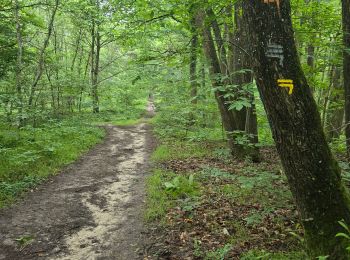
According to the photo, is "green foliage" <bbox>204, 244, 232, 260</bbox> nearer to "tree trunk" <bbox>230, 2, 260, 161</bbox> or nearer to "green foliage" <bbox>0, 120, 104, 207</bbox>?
"tree trunk" <bbox>230, 2, 260, 161</bbox>

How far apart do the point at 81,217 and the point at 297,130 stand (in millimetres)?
5042

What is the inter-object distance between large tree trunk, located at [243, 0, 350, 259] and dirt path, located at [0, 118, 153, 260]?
2887 mm

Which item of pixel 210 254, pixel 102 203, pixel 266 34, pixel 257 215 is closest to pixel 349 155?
pixel 257 215

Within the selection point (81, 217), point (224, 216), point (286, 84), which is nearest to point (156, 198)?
point (81, 217)

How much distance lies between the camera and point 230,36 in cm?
1209

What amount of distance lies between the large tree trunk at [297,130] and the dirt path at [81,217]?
289cm

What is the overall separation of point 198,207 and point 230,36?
25.3ft

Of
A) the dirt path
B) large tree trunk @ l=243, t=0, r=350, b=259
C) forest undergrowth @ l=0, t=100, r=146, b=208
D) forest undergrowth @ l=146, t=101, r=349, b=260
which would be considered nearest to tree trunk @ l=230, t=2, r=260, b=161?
forest undergrowth @ l=146, t=101, r=349, b=260

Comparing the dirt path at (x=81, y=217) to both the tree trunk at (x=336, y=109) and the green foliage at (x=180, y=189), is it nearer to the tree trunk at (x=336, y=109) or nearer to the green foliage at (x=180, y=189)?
the green foliage at (x=180, y=189)

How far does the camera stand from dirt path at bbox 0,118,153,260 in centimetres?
534

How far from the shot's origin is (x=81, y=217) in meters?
6.71

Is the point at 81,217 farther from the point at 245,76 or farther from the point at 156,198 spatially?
the point at 245,76

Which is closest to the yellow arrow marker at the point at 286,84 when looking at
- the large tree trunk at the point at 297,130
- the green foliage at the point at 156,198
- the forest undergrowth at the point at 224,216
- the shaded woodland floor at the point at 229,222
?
the large tree trunk at the point at 297,130

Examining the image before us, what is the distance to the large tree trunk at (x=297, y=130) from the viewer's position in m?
3.35
